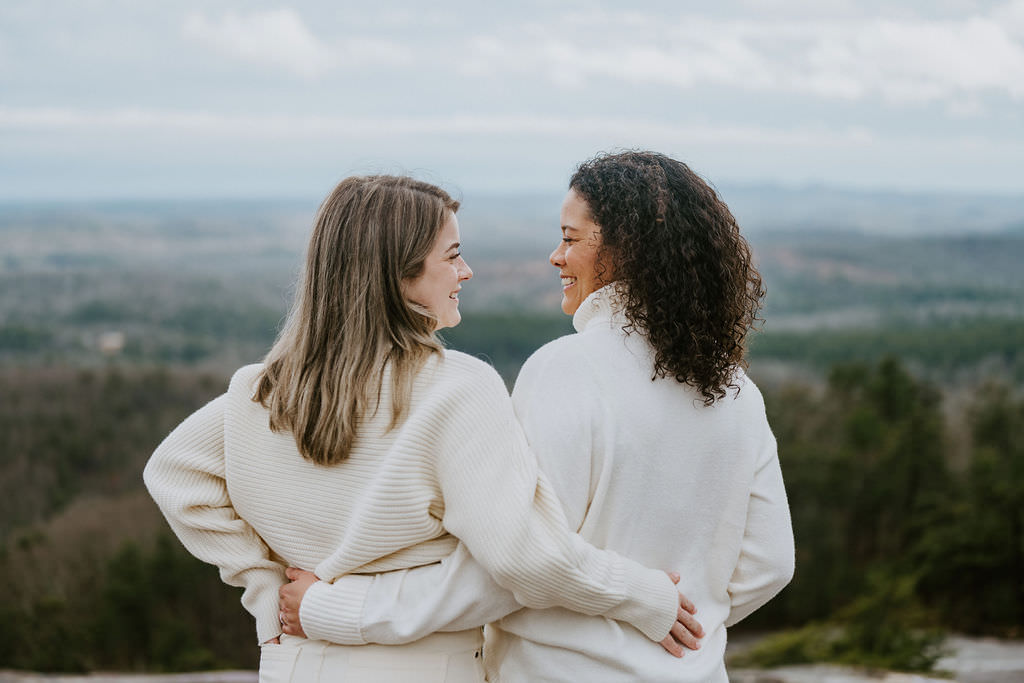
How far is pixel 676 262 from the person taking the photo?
2260 millimetres

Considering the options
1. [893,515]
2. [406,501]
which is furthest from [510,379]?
[406,501]

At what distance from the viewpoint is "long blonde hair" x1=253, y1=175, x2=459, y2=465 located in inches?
86.7

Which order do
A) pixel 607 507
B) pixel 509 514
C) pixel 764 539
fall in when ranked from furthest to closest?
pixel 764 539 < pixel 607 507 < pixel 509 514

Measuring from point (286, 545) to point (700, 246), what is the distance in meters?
1.25

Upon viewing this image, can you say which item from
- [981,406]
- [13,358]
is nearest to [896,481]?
[981,406]

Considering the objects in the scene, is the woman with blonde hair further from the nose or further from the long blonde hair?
the nose

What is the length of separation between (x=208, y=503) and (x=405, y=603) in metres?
0.58

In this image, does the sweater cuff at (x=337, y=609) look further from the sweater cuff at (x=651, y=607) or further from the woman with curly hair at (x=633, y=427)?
the sweater cuff at (x=651, y=607)

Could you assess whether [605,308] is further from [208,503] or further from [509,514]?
[208,503]

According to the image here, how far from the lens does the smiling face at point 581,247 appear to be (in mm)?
2400

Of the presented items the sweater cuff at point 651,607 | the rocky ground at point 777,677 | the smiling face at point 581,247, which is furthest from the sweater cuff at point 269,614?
the rocky ground at point 777,677

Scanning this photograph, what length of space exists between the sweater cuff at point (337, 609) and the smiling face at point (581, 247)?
0.91 m

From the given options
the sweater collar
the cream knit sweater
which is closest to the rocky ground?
the cream knit sweater

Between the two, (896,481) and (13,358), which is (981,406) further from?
(13,358)
